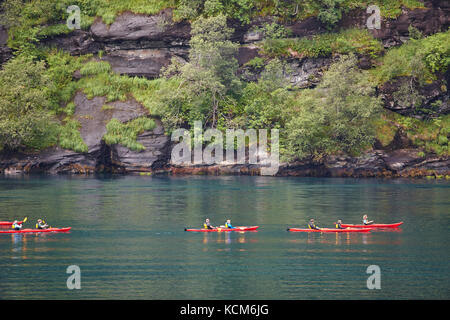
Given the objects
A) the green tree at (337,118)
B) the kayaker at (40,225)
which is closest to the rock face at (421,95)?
the green tree at (337,118)

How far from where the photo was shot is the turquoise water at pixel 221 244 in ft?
115

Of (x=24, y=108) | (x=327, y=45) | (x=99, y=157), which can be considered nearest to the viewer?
(x=24, y=108)

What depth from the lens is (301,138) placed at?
86.3m

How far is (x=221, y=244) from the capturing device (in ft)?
153

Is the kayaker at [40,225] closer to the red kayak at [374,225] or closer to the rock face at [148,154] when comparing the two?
the red kayak at [374,225]

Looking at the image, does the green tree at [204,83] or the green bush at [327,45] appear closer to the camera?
the green tree at [204,83]

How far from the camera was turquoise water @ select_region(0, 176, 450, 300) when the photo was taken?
35.1m

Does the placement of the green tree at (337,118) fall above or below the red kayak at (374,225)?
above

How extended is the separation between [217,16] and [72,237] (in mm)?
52031

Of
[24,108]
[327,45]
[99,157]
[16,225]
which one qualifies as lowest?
[16,225]

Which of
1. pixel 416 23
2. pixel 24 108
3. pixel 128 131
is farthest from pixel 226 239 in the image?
pixel 416 23

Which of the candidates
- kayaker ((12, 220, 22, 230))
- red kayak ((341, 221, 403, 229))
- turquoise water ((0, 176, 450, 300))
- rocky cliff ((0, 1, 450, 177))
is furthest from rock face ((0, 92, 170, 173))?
red kayak ((341, 221, 403, 229))

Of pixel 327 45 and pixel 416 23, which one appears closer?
pixel 327 45

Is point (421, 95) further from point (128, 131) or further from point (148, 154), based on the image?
point (128, 131)
